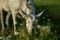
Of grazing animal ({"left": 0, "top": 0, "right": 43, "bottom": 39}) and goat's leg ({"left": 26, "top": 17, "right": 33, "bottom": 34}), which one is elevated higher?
grazing animal ({"left": 0, "top": 0, "right": 43, "bottom": 39})

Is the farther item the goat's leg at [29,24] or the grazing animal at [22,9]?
the grazing animal at [22,9]

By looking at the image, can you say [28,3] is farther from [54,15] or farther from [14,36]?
[54,15]

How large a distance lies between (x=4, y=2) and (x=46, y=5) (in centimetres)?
664

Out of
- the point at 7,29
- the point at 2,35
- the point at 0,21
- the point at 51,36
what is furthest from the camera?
the point at 0,21

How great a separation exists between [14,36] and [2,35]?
0.88m

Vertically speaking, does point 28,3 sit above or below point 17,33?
above

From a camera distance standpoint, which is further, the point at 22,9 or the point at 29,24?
the point at 22,9

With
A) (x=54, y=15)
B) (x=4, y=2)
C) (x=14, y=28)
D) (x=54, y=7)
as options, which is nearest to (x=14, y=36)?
(x=14, y=28)

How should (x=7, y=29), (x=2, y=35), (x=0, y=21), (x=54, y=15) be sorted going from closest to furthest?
(x=2, y=35) < (x=7, y=29) < (x=0, y=21) < (x=54, y=15)

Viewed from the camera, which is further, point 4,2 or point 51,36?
point 4,2

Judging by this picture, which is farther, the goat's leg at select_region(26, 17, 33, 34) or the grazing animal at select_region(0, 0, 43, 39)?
the grazing animal at select_region(0, 0, 43, 39)

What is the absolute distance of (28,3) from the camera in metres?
12.0

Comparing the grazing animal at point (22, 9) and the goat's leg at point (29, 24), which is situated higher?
the grazing animal at point (22, 9)

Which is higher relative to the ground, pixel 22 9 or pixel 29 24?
pixel 22 9
